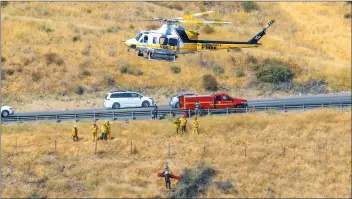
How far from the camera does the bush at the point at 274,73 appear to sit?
60969 millimetres

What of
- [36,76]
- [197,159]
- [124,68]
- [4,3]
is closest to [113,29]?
[124,68]

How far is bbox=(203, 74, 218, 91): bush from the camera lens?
2350 inches

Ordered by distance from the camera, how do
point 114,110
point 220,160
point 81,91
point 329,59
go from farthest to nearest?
point 329,59
point 81,91
point 114,110
point 220,160

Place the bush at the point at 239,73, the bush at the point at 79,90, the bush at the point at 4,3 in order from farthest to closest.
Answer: the bush at the point at 4,3 < the bush at the point at 239,73 < the bush at the point at 79,90

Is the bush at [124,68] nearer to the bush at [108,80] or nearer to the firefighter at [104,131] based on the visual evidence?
the bush at [108,80]

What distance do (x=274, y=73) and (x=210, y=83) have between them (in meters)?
5.65

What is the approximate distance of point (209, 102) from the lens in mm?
47219

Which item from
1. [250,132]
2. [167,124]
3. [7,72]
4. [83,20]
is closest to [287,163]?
[250,132]

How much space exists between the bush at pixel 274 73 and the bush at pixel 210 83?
402 centimetres

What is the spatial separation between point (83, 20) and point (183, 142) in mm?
31422

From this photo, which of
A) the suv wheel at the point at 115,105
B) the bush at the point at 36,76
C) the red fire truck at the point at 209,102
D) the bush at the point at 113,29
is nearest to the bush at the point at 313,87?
the red fire truck at the point at 209,102

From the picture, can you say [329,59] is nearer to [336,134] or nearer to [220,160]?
[336,134]

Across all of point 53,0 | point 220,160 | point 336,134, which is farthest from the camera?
point 53,0

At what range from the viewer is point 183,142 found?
43.2 metres
